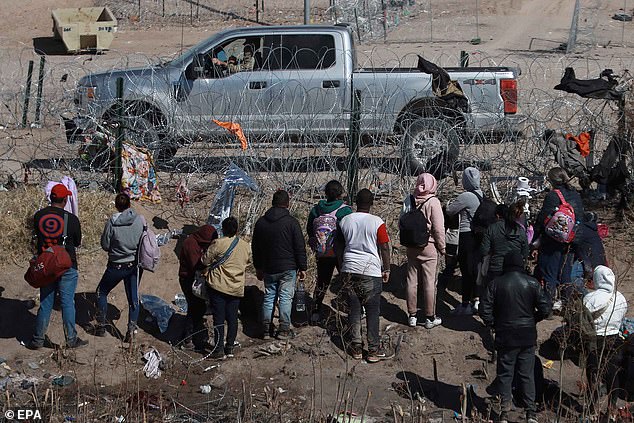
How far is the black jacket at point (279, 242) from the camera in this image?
27.7 feet

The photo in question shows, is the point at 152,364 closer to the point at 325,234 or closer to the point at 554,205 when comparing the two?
the point at 325,234

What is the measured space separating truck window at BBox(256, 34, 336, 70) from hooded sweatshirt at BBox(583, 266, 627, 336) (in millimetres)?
6163

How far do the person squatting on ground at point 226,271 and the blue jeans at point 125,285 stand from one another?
31.5 inches

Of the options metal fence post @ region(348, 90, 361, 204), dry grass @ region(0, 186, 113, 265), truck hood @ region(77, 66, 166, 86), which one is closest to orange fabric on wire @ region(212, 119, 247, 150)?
metal fence post @ region(348, 90, 361, 204)

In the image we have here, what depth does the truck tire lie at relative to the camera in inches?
428

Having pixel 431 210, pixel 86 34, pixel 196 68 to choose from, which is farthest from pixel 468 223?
pixel 86 34

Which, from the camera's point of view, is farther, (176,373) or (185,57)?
(185,57)

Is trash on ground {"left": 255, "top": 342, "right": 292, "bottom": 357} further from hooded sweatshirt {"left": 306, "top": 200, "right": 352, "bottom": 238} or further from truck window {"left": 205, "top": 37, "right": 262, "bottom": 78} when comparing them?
truck window {"left": 205, "top": 37, "right": 262, "bottom": 78}

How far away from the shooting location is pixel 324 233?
342 inches

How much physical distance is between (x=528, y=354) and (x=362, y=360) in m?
1.73

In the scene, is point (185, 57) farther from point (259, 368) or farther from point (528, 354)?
point (528, 354)

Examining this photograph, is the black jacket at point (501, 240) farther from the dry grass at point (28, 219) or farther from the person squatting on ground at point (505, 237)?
the dry grass at point (28, 219)

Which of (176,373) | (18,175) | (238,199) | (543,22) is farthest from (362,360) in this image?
(543,22)

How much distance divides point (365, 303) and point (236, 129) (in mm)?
3179
